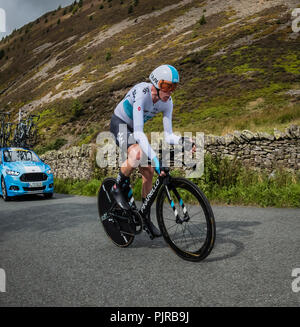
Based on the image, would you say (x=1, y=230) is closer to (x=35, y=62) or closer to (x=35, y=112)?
(x=35, y=112)

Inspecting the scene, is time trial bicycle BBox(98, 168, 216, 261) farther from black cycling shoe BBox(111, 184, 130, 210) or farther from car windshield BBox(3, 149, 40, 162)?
car windshield BBox(3, 149, 40, 162)

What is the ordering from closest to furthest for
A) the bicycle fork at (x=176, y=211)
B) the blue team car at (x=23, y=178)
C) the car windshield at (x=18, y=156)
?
the bicycle fork at (x=176, y=211), the blue team car at (x=23, y=178), the car windshield at (x=18, y=156)

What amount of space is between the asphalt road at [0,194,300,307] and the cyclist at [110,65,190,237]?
659mm

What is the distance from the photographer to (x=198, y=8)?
65438 mm

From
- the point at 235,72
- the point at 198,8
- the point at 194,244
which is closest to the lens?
the point at 194,244

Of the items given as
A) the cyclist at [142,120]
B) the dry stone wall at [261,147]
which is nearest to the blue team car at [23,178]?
the dry stone wall at [261,147]

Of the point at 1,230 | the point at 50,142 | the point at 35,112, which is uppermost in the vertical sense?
the point at 35,112

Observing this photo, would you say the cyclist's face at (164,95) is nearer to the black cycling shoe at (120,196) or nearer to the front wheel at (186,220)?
the front wheel at (186,220)

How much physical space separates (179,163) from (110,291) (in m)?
7.92

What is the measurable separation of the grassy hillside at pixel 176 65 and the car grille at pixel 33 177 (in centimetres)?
870

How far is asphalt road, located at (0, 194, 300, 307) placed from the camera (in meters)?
2.50

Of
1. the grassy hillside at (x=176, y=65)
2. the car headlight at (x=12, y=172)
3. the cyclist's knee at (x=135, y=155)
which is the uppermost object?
the grassy hillside at (x=176, y=65)

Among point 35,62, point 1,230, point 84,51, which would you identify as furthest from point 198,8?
point 1,230

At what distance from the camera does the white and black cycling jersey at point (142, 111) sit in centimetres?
355
